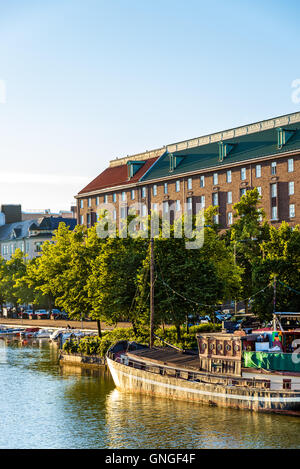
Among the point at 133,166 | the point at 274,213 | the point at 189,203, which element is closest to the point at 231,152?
the point at 189,203

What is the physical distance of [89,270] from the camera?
76875 mm

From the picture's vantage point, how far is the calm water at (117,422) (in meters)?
38.2

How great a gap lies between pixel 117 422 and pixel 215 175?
74.4m

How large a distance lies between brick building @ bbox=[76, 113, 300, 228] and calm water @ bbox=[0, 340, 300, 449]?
52.2 meters

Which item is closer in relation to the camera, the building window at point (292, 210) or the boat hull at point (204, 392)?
the boat hull at point (204, 392)

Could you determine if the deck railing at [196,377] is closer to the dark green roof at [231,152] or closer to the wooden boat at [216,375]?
the wooden boat at [216,375]

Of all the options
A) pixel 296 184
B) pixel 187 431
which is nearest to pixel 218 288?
pixel 187 431

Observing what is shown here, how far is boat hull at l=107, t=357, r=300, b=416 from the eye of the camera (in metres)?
43.0

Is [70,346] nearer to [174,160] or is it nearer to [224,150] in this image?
[224,150]

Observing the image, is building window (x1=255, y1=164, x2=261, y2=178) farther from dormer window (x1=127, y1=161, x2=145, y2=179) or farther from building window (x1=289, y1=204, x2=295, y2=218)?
dormer window (x1=127, y1=161, x2=145, y2=179)

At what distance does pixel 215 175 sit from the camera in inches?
4469

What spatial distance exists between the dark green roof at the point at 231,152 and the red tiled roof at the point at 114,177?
254 cm

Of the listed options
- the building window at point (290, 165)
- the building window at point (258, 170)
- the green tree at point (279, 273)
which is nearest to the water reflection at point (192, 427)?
the green tree at point (279, 273)
